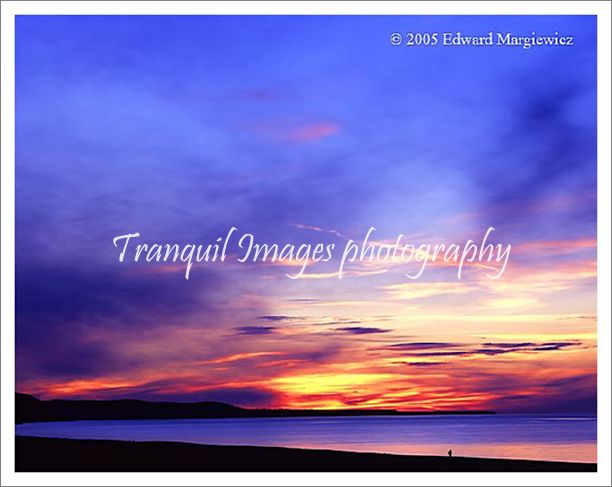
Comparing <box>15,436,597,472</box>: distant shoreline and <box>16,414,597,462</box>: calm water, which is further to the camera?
<box>16,414,597,462</box>: calm water

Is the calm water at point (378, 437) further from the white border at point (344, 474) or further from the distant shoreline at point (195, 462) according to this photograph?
the white border at point (344, 474)

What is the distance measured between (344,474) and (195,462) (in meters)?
5.90

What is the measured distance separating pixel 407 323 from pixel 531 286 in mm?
1664

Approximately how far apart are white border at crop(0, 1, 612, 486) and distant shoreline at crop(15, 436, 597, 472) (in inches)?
40.1

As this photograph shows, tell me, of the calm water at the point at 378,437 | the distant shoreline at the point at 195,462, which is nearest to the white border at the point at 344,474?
the distant shoreline at the point at 195,462

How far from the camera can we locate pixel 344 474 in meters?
8.70

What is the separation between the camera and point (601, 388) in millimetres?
8750

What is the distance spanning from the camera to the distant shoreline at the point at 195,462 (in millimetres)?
9808

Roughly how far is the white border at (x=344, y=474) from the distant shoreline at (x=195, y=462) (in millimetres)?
1019

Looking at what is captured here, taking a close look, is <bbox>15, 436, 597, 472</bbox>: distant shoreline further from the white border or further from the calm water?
the calm water

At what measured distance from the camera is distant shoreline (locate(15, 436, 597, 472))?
9808 millimetres

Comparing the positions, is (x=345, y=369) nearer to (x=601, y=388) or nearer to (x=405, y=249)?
(x=405, y=249)

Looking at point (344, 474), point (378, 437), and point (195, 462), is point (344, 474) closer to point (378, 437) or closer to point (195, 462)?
point (195, 462)

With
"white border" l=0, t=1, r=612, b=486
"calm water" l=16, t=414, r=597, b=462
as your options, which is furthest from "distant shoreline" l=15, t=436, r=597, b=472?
"calm water" l=16, t=414, r=597, b=462
